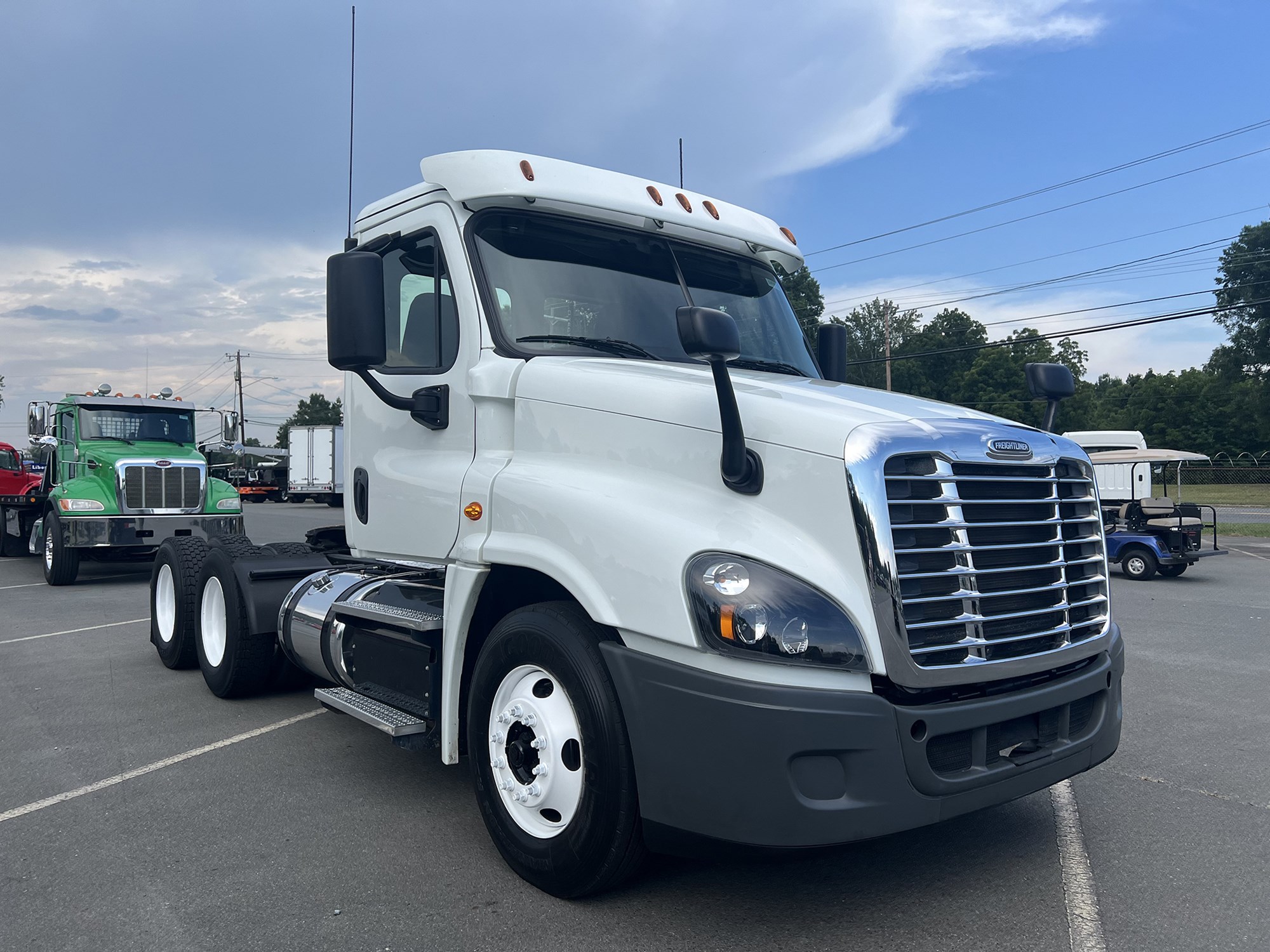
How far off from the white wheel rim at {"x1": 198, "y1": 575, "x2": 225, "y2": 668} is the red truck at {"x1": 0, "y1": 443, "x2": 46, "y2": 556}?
11577 mm

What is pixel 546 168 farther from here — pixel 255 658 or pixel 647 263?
pixel 255 658

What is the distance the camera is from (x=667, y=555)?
3.06 m

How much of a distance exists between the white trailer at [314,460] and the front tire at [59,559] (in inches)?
896

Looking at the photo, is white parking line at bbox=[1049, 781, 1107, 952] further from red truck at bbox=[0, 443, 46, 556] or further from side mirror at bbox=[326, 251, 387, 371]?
red truck at bbox=[0, 443, 46, 556]

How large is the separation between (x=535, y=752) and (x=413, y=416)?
1.63 metres

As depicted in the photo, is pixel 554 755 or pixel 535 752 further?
pixel 535 752

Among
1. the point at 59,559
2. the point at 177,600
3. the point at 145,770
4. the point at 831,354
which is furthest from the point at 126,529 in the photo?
the point at 831,354

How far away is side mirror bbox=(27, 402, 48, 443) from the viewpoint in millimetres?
15039

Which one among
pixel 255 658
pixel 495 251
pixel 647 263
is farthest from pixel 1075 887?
pixel 255 658

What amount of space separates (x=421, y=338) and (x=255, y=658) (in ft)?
9.19

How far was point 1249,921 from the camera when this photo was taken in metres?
3.23

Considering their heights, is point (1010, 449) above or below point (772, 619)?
above

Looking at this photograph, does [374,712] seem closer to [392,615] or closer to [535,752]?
[392,615]

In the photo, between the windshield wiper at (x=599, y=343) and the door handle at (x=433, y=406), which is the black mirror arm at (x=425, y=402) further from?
the windshield wiper at (x=599, y=343)
